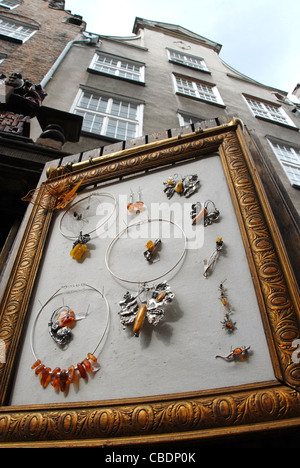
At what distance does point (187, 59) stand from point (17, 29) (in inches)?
275

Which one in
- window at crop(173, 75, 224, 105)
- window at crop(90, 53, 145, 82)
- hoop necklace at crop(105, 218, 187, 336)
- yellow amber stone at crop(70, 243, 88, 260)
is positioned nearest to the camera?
hoop necklace at crop(105, 218, 187, 336)

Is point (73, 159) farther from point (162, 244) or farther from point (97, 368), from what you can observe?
point (97, 368)

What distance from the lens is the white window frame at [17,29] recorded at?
9890mm

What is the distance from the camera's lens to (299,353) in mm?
1334

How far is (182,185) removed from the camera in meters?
2.55

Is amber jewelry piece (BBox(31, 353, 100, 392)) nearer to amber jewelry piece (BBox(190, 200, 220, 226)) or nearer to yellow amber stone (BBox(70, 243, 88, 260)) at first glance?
yellow amber stone (BBox(70, 243, 88, 260))

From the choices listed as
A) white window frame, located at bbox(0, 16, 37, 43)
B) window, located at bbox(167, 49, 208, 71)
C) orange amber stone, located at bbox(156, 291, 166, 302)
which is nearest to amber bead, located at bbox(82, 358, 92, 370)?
orange amber stone, located at bbox(156, 291, 166, 302)

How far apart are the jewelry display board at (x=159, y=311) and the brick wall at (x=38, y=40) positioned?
6.46 m

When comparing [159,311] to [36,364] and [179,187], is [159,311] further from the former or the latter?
[179,187]

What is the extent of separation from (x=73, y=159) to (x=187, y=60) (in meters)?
11.8

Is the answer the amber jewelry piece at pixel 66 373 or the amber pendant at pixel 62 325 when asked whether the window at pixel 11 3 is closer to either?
the amber pendant at pixel 62 325

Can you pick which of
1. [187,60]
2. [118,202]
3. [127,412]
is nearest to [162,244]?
[118,202]

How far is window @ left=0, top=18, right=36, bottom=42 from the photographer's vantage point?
985 cm

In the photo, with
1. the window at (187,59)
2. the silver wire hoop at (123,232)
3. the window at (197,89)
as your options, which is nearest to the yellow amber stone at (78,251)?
the silver wire hoop at (123,232)
